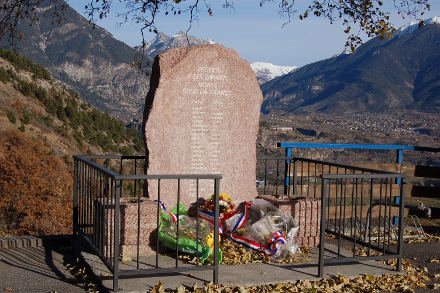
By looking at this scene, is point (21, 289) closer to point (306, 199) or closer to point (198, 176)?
point (198, 176)

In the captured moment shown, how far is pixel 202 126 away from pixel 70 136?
1914 inches

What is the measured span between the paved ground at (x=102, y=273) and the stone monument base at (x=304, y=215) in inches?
20.5

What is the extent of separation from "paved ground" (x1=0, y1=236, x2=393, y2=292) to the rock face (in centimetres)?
161

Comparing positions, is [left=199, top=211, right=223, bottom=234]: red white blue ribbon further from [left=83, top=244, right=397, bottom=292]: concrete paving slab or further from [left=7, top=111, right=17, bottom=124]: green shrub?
[left=7, top=111, right=17, bottom=124]: green shrub

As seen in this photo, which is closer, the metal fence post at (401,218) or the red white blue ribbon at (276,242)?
the metal fence post at (401,218)

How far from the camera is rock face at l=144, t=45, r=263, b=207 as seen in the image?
8.05 meters

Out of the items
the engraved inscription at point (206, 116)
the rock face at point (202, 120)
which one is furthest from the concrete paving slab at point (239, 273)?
the engraved inscription at point (206, 116)

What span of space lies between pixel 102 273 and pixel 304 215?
285 centimetres

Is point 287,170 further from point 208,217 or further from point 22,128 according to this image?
point 22,128

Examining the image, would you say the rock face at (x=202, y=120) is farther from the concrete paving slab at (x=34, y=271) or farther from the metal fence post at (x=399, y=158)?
the metal fence post at (x=399, y=158)

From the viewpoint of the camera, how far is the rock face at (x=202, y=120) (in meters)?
8.05

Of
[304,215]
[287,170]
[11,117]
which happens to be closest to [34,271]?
[304,215]

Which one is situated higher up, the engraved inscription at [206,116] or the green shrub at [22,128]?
the engraved inscription at [206,116]

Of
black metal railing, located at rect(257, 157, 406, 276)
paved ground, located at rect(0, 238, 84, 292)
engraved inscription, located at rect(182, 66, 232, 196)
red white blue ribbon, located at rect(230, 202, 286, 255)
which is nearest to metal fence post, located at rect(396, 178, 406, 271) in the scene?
black metal railing, located at rect(257, 157, 406, 276)
